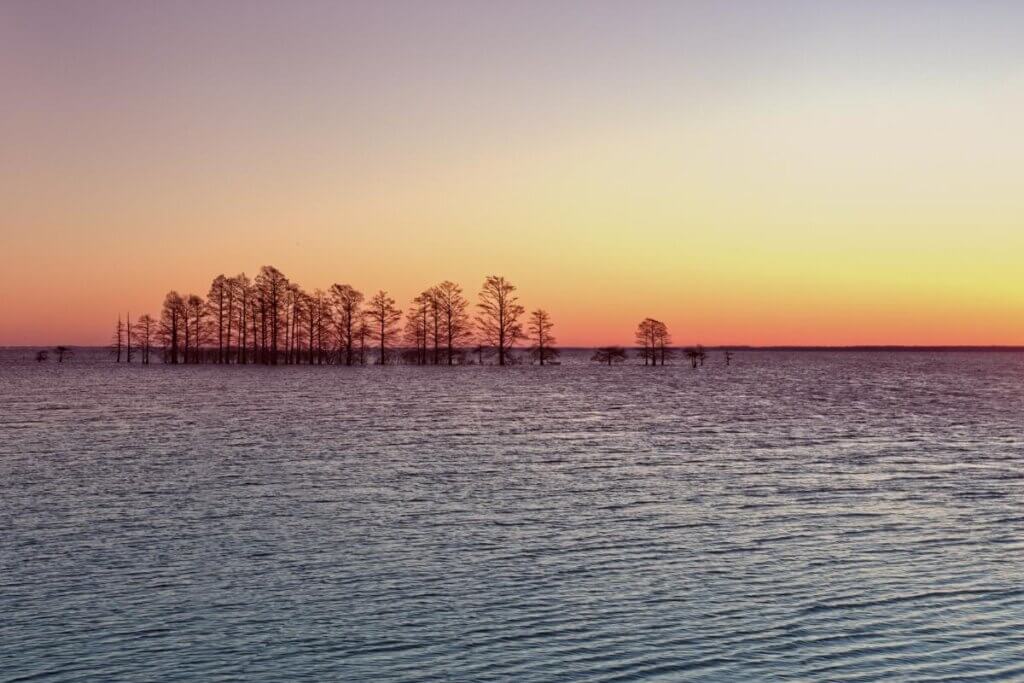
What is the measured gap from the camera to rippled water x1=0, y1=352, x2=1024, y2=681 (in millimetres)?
12617

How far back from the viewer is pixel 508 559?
1839 centimetres

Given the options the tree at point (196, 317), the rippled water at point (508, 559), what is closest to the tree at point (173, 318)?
the tree at point (196, 317)

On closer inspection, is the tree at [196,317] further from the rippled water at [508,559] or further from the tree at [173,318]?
the rippled water at [508,559]

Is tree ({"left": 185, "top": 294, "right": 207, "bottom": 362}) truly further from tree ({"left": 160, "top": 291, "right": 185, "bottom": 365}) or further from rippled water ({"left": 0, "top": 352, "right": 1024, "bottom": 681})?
rippled water ({"left": 0, "top": 352, "right": 1024, "bottom": 681})

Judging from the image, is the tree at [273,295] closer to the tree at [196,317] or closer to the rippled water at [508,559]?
the tree at [196,317]

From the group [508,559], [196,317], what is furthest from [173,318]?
[508,559]

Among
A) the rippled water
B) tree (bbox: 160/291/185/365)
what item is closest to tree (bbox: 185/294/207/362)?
tree (bbox: 160/291/185/365)

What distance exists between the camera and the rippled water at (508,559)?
12.6 m

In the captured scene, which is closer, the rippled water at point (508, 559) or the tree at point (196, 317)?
the rippled water at point (508, 559)

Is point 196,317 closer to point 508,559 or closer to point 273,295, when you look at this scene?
point 273,295

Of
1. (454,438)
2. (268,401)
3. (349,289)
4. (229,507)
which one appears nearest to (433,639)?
(229,507)

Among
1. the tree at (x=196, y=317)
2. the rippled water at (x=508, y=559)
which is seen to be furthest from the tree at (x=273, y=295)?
the rippled water at (x=508, y=559)

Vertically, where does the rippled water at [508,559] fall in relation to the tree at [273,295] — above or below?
below

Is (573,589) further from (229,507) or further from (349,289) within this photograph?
(349,289)
